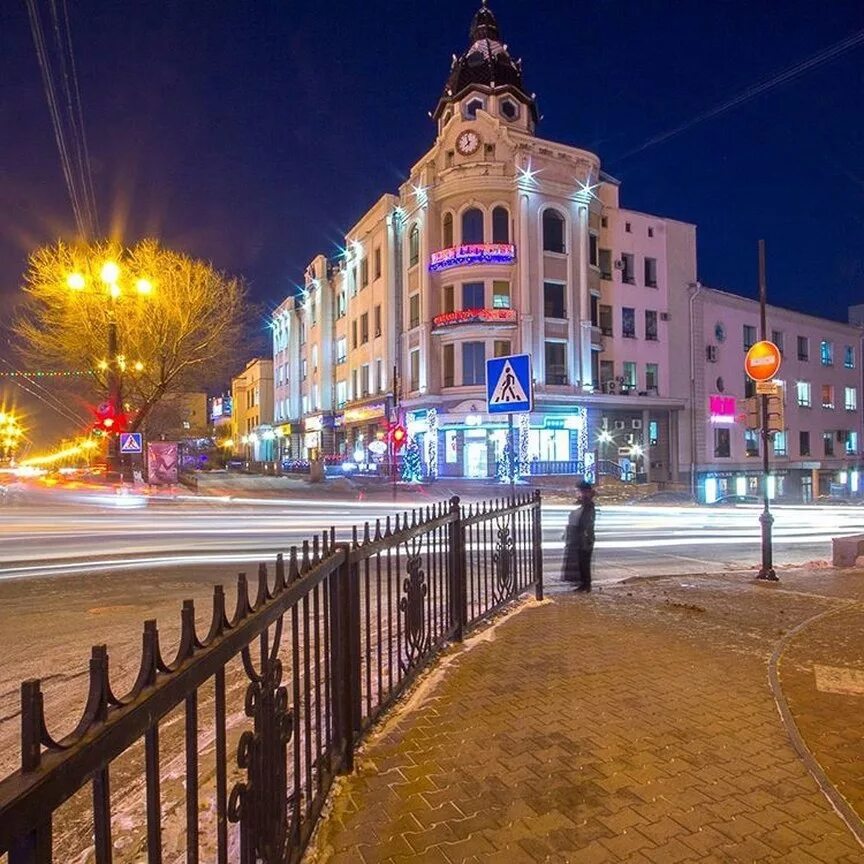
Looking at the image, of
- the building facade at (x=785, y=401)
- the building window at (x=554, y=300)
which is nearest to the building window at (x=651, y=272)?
the building facade at (x=785, y=401)

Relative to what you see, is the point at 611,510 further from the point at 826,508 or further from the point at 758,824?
the point at 758,824

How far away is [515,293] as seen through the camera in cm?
3750

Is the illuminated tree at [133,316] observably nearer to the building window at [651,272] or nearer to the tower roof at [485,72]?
the tower roof at [485,72]

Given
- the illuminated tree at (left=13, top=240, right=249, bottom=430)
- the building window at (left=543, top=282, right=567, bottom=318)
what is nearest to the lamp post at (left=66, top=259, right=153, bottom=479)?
the illuminated tree at (left=13, top=240, right=249, bottom=430)

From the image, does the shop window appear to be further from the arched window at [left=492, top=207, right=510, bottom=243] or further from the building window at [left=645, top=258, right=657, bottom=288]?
the arched window at [left=492, top=207, right=510, bottom=243]

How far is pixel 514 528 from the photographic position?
8031 mm

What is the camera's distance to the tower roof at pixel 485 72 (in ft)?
134

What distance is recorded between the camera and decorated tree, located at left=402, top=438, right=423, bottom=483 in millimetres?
39000

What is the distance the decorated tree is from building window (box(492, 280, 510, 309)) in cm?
897

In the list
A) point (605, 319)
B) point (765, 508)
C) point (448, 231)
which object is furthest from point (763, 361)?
point (605, 319)

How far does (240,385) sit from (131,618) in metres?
86.0

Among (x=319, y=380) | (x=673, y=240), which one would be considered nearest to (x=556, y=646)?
(x=673, y=240)

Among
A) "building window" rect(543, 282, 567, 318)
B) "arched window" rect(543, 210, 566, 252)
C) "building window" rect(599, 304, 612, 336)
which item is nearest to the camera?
"building window" rect(543, 282, 567, 318)

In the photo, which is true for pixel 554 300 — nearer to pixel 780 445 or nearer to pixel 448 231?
pixel 448 231
